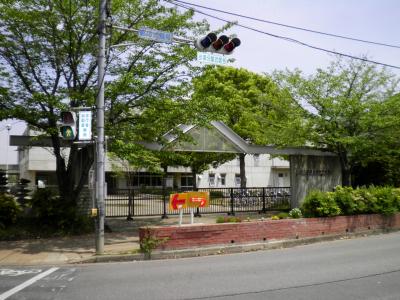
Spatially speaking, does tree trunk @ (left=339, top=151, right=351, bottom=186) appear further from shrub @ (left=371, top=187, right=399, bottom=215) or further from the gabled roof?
shrub @ (left=371, top=187, right=399, bottom=215)

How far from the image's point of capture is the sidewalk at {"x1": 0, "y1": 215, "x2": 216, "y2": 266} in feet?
39.2

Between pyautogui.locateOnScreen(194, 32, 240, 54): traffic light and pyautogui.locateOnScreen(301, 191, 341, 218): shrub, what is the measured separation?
677 cm

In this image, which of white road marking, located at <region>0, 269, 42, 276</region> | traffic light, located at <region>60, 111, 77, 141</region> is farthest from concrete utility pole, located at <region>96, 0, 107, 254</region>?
white road marking, located at <region>0, 269, 42, 276</region>

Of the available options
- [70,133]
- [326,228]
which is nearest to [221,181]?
[326,228]

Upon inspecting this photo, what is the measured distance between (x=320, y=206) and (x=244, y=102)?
1857 cm

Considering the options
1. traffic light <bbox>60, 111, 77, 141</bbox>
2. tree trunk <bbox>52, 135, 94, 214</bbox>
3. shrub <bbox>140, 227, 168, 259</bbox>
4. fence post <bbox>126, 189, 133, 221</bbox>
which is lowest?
shrub <bbox>140, 227, 168, 259</bbox>

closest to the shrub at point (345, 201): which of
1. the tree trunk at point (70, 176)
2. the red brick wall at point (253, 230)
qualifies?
the red brick wall at point (253, 230)

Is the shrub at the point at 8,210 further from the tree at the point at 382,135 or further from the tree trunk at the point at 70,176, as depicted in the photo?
the tree at the point at 382,135

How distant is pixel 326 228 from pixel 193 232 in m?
5.43

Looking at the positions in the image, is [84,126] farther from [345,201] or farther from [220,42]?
[345,201]

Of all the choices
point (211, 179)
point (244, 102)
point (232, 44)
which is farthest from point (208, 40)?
point (211, 179)

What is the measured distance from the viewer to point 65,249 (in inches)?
527

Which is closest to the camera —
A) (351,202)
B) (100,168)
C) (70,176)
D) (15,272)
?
(15,272)

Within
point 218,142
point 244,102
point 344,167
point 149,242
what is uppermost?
point 244,102
